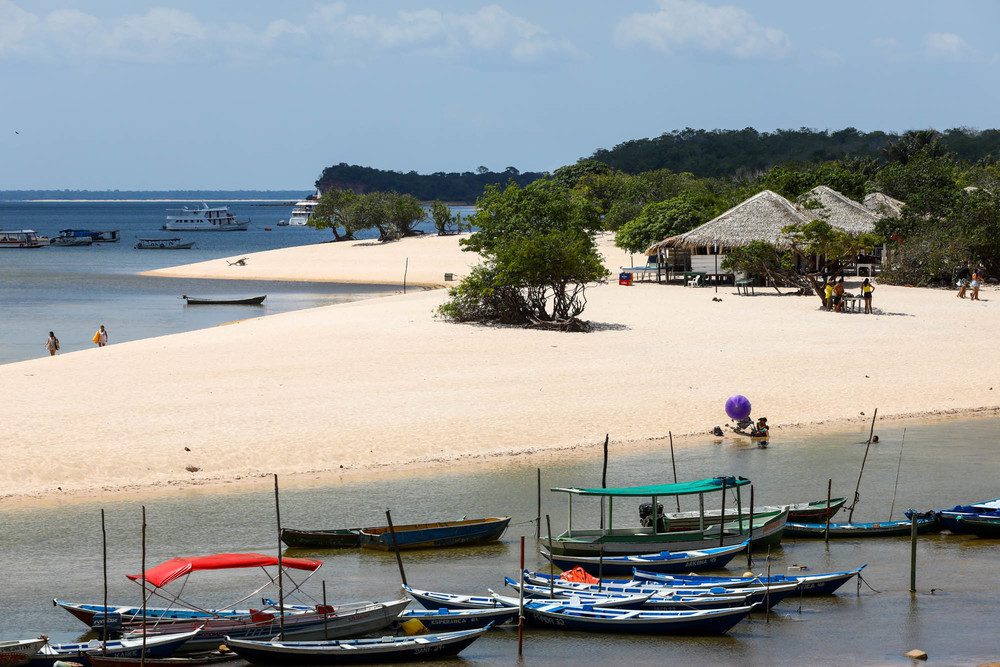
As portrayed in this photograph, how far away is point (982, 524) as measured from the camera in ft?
56.0

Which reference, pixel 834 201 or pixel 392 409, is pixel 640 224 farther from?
pixel 392 409

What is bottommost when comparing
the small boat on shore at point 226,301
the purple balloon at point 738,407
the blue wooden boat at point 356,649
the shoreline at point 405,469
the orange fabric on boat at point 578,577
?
the blue wooden boat at point 356,649

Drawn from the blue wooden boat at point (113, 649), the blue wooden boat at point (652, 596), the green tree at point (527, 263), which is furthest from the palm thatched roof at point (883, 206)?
the blue wooden boat at point (113, 649)

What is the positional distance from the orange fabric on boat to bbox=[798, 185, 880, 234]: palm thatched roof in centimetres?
3244

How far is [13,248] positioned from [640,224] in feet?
202

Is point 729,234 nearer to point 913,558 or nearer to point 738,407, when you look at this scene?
point 738,407

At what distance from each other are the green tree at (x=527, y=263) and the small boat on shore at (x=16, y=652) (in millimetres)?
21493

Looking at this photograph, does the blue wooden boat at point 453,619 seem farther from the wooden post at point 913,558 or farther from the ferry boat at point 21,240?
the ferry boat at point 21,240

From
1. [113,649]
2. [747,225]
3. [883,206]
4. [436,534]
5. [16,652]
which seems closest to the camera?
[16,652]

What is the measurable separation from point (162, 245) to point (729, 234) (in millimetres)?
64591

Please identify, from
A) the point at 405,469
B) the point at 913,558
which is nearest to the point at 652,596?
the point at 913,558

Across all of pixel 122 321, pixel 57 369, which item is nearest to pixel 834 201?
pixel 122 321

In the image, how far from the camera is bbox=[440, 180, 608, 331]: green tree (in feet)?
108

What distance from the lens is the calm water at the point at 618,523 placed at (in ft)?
44.3
